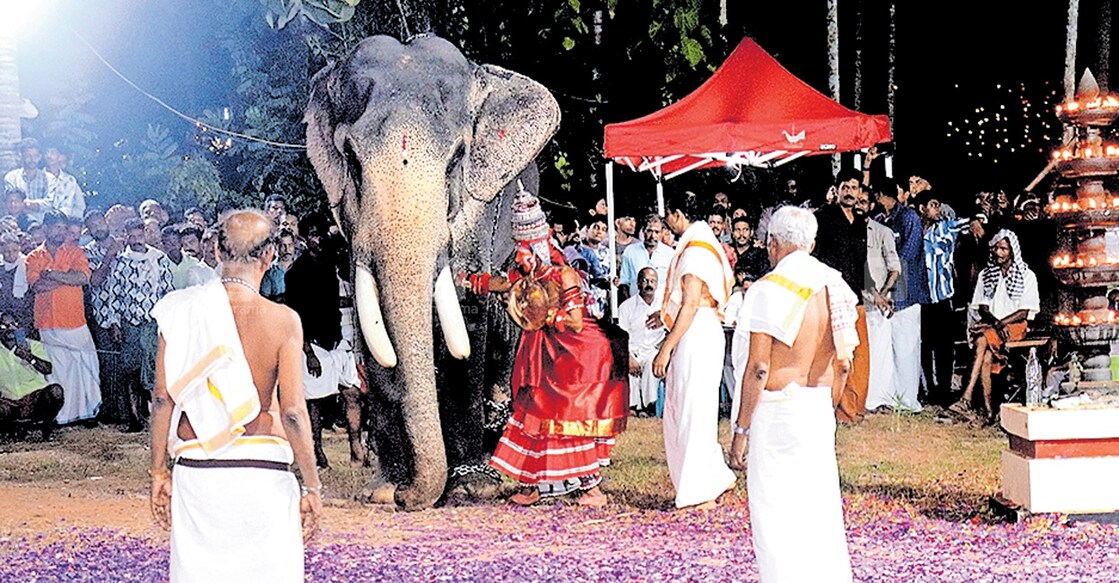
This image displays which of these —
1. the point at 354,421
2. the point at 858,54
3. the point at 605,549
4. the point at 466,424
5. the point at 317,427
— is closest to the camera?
the point at 605,549

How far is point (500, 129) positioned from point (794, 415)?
4183mm

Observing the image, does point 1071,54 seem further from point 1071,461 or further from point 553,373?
point 553,373

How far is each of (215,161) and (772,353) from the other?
14.0 metres

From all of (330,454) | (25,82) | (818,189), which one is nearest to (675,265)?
(330,454)

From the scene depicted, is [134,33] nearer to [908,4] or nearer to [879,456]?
[908,4]

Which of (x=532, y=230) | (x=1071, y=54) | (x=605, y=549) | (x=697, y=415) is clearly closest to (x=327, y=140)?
(x=532, y=230)

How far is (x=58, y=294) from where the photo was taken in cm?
1480

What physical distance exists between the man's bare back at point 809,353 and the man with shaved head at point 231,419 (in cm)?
204

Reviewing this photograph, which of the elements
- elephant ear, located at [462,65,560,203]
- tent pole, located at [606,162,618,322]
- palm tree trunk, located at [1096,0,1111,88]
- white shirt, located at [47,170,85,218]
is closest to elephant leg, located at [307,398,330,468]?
elephant ear, located at [462,65,560,203]

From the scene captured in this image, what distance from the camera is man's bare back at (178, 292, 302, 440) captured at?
5.89 m

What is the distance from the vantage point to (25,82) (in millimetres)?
20875

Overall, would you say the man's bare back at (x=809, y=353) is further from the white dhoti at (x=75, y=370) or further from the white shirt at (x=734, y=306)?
the white dhoti at (x=75, y=370)

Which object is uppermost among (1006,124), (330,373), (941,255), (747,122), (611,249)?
(1006,124)

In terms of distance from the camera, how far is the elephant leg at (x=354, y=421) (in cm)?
1216
